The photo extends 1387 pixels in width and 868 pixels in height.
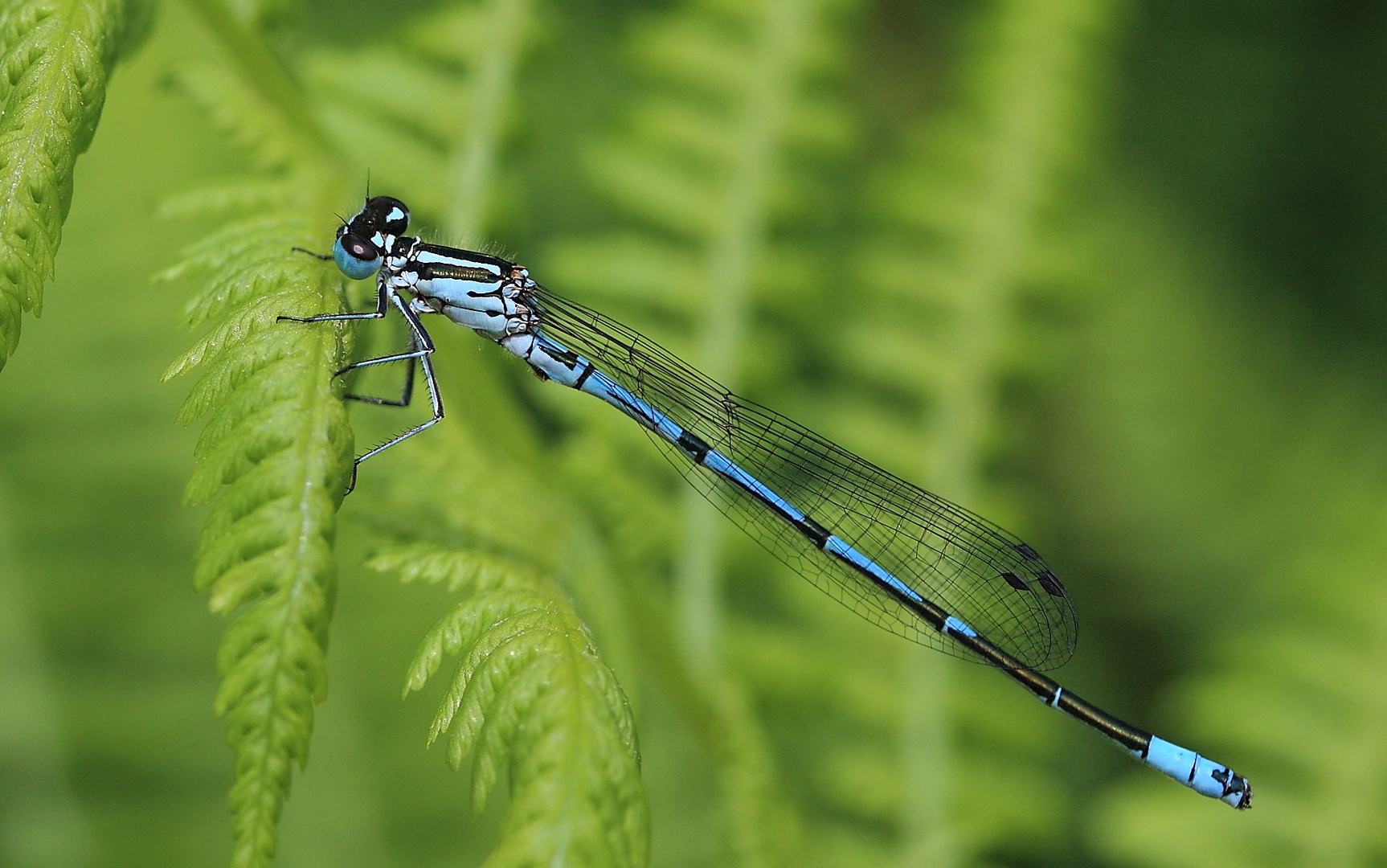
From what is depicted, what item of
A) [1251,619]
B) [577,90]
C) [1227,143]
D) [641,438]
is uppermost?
[1227,143]

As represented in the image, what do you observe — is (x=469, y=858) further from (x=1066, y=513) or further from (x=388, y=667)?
(x=1066, y=513)

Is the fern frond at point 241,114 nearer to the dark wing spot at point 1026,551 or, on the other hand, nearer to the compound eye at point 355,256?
the compound eye at point 355,256

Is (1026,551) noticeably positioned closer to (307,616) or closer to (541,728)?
(541,728)

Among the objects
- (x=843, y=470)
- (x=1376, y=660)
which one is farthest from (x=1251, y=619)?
(x=843, y=470)

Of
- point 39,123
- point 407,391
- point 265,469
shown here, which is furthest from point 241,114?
point 265,469

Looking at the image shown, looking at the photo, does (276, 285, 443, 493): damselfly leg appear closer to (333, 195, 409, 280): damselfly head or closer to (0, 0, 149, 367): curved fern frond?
(333, 195, 409, 280): damselfly head

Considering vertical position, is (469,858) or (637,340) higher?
(637,340)

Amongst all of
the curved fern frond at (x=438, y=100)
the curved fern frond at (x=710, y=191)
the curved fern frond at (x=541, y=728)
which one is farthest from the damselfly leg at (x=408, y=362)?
the curved fern frond at (x=541, y=728)

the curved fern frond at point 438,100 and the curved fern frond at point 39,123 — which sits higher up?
the curved fern frond at point 438,100
